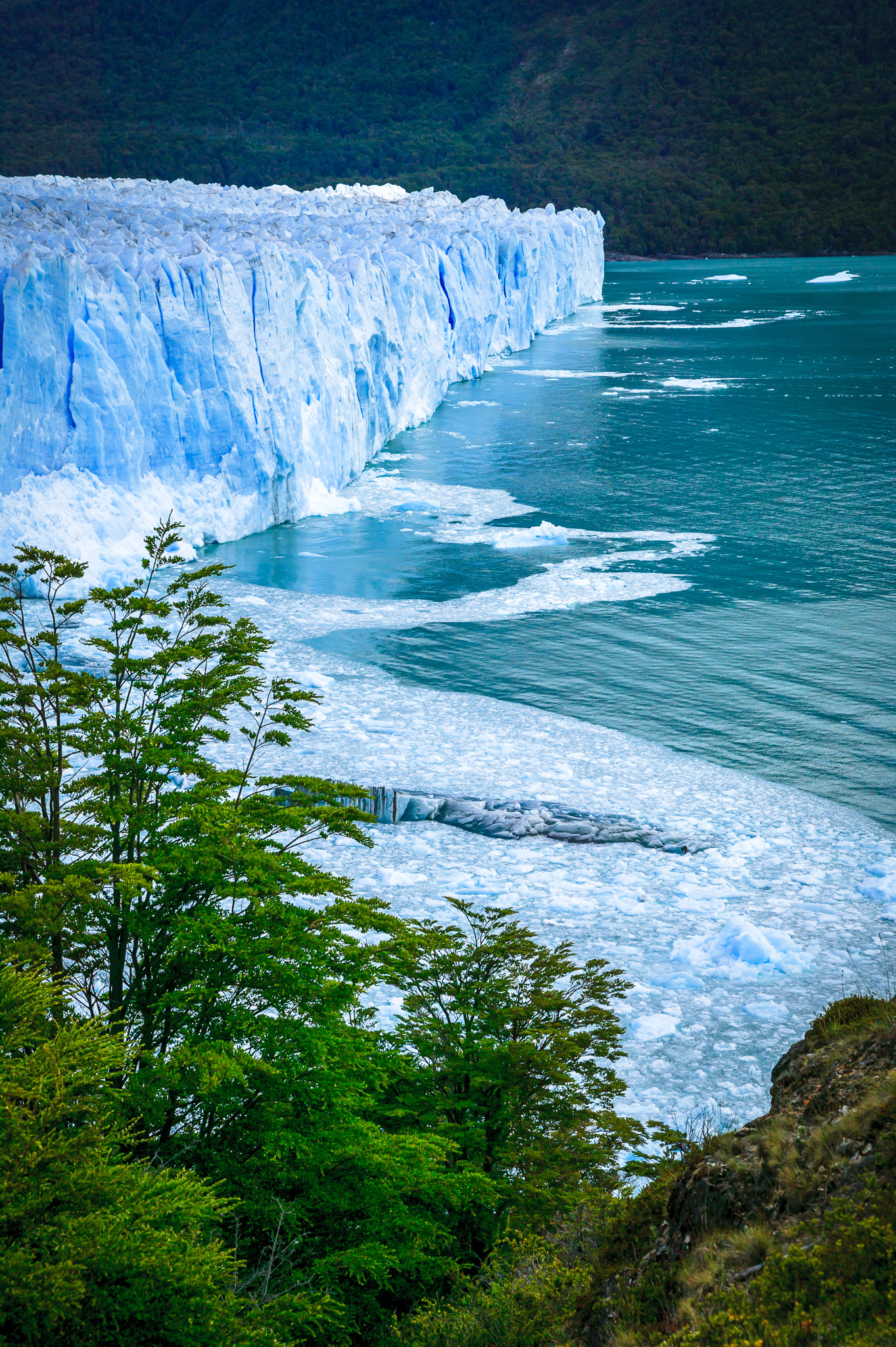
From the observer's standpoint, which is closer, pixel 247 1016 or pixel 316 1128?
pixel 316 1128

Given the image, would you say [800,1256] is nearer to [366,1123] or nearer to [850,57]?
[366,1123]

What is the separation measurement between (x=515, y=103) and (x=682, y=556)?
151m

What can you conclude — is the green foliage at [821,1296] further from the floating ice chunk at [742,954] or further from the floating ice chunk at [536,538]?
the floating ice chunk at [536,538]

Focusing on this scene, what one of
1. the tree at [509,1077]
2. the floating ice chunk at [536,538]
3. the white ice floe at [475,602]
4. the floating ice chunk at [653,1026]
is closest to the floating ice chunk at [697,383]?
the floating ice chunk at [536,538]

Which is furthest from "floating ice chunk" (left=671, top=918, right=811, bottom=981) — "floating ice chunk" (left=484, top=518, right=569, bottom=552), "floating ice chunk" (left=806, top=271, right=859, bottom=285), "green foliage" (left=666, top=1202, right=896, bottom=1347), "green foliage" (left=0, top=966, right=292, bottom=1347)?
"floating ice chunk" (left=806, top=271, right=859, bottom=285)

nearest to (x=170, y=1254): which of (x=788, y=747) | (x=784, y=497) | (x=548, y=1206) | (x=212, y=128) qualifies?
(x=548, y=1206)

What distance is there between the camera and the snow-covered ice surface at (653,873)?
41.0ft

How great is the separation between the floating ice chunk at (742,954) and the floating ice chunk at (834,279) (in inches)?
4051

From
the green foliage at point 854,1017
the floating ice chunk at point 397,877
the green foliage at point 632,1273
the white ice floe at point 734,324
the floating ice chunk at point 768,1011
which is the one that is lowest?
the floating ice chunk at point 768,1011

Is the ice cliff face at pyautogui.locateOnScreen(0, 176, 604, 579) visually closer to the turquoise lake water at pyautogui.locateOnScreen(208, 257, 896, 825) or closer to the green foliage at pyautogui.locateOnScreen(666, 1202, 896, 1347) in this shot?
the turquoise lake water at pyautogui.locateOnScreen(208, 257, 896, 825)

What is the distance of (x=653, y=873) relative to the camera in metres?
15.8

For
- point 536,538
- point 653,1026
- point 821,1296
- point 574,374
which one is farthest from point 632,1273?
point 574,374

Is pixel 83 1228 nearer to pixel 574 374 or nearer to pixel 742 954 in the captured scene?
pixel 742 954

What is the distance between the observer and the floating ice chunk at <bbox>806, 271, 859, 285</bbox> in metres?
105
